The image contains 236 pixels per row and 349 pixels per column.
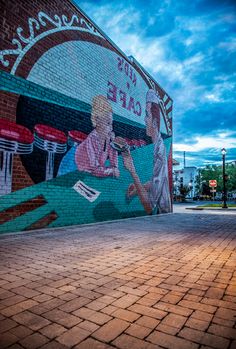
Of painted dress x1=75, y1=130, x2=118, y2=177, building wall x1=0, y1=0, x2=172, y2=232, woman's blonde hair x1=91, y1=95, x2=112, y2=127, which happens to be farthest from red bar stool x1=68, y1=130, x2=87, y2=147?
woman's blonde hair x1=91, y1=95, x2=112, y2=127

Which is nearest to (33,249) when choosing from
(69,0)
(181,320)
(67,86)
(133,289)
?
(133,289)

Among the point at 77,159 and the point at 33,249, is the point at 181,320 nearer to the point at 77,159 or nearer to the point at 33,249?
the point at 33,249

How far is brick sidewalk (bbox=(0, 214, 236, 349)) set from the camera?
1.91 meters

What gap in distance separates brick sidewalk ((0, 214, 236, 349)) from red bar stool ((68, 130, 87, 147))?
4.25 m

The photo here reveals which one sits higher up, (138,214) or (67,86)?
(67,86)

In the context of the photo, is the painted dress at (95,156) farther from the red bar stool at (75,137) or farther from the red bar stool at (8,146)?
the red bar stool at (8,146)

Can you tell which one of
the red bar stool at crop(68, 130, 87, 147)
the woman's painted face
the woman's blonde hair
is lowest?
the red bar stool at crop(68, 130, 87, 147)

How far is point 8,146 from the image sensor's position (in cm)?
633

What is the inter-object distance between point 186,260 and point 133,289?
5.48 ft

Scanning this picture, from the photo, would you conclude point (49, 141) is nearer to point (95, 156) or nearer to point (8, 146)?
point (8, 146)

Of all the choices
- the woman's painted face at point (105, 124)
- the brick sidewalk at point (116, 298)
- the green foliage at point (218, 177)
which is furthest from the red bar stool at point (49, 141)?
the green foliage at point (218, 177)

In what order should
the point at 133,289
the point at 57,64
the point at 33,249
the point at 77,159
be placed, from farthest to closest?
the point at 77,159 < the point at 57,64 < the point at 33,249 < the point at 133,289

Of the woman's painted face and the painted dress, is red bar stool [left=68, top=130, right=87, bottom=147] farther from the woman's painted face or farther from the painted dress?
the woman's painted face

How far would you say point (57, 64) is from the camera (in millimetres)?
7938
